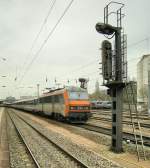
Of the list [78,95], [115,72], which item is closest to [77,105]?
[78,95]

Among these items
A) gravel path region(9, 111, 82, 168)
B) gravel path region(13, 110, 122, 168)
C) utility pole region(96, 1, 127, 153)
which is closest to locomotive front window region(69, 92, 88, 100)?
gravel path region(9, 111, 82, 168)

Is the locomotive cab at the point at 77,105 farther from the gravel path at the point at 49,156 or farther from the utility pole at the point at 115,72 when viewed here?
the utility pole at the point at 115,72

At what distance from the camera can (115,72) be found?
13.2 metres

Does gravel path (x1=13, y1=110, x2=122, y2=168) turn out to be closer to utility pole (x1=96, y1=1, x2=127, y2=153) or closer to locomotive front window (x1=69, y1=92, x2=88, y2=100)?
utility pole (x1=96, y1=1, x2=127, y2=153)

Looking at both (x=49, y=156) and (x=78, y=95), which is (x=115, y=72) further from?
(x=78, y=95)

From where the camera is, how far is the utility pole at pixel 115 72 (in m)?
13.0

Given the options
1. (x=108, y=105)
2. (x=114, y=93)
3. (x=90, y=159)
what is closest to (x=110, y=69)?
(x=114, y=93)

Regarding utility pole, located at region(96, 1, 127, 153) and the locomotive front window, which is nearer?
utility pole, located at region(96, 1, 127, 153)

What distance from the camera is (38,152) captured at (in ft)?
45.2

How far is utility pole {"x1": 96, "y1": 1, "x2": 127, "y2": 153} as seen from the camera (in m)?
13.0

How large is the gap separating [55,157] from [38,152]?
1.57m

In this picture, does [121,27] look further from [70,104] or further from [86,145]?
[70,104]

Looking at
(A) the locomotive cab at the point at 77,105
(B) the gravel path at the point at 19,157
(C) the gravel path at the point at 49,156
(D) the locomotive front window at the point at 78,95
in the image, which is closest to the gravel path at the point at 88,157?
(C) the gravel path at the point at 49,156

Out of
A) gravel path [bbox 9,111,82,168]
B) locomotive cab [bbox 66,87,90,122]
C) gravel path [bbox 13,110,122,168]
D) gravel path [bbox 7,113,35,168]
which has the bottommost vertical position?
gravel path [bbox 7,113,35,168]
